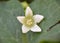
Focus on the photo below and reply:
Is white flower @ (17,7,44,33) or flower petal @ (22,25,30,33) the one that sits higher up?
white flower @ (17,7,44,33)

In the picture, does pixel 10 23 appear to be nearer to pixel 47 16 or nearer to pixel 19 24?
pixel 19 24

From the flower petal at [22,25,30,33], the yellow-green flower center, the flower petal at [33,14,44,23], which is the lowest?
the flower petal at [22,25,30,33]

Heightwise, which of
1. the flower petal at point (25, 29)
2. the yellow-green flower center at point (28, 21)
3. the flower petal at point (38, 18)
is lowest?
the flower petal at point (25, 29)

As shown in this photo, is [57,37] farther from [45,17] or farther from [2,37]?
[2,37]

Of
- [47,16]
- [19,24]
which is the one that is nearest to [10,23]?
[19,24]

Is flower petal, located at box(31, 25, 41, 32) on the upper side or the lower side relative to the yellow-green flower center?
lower
